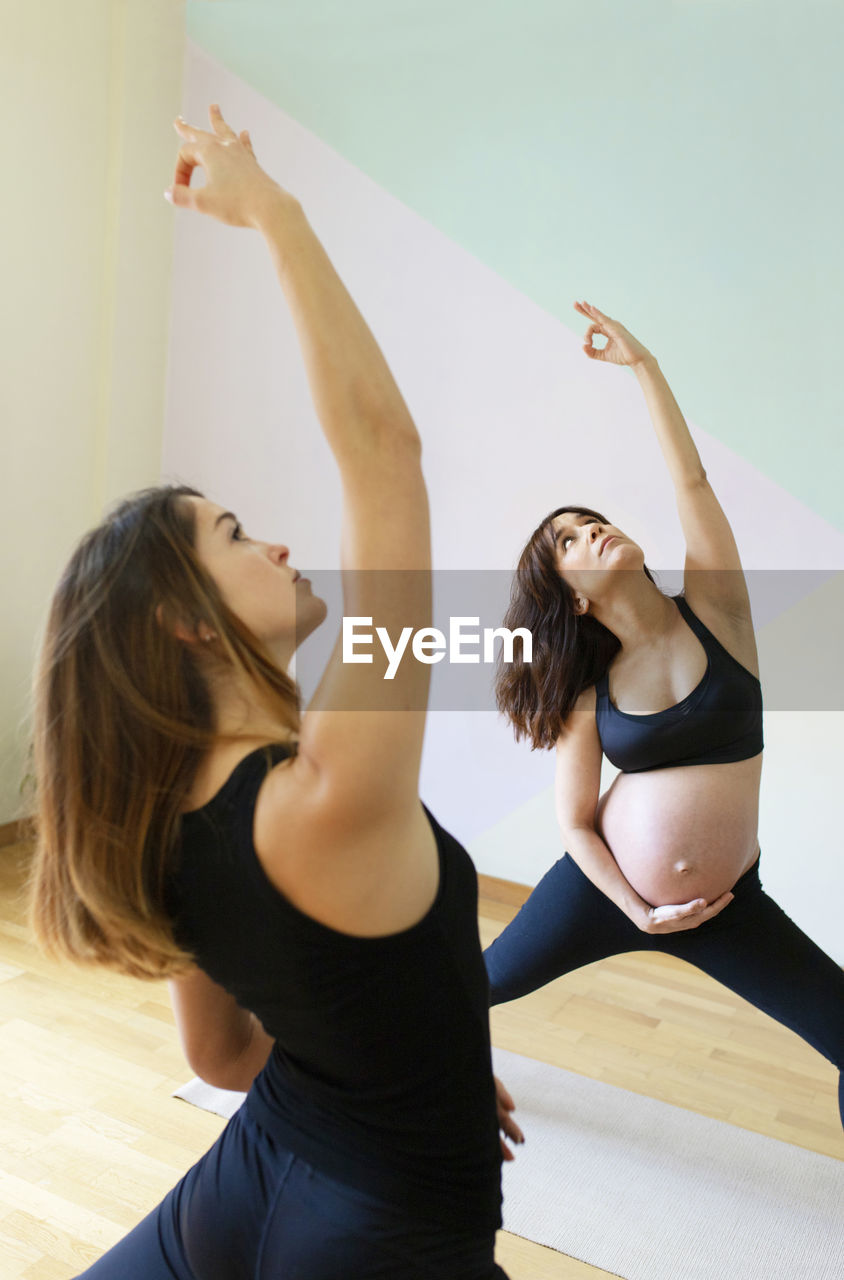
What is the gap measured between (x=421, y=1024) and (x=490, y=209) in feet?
10.2

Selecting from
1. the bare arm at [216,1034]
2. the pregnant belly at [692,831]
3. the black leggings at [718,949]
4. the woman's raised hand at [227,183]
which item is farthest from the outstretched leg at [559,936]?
the woman's raised hand at [227,183]

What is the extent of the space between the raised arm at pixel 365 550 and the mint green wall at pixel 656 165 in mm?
2489

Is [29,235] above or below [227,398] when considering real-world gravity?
above

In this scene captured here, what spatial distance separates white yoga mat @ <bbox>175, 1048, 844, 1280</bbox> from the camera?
1.82 meters

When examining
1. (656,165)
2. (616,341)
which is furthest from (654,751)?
(656,165)

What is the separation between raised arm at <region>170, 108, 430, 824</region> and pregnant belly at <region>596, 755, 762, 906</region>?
119cm

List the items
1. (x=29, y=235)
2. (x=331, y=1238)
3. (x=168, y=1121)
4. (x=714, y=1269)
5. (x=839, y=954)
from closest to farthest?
(x=331, y=1238) → (x=714, y=1269) → (x=168, y=1121) → (x=839, y=954) → (x=29, y=235)

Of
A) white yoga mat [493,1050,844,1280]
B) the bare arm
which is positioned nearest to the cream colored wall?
white yoga mat [493,1050,844,1280]

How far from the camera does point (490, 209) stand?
10.9 feet

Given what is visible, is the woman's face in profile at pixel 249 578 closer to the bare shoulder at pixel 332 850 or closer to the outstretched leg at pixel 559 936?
the bare shoulder at pixel 332 850

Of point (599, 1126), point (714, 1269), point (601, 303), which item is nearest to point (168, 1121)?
point (599, 1126)

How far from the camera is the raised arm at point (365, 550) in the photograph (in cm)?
72

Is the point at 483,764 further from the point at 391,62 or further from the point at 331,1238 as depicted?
the point at 331,1238

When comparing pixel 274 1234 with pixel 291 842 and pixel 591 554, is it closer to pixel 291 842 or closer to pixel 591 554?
A: pixel 291 842
